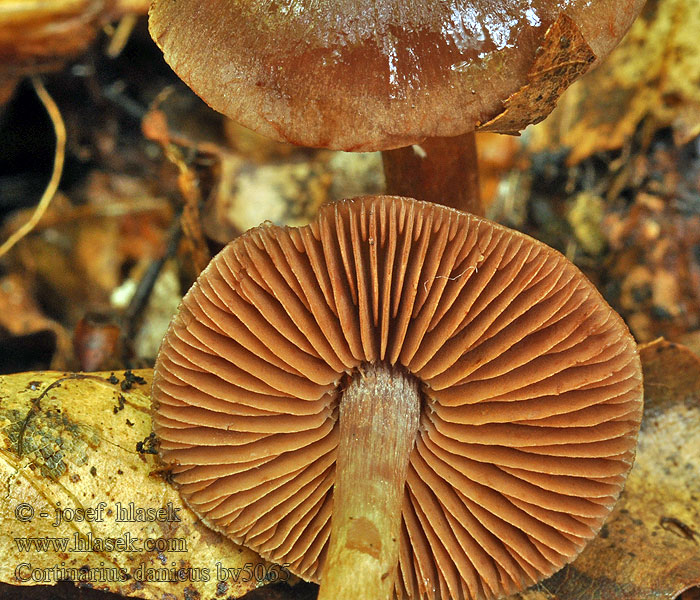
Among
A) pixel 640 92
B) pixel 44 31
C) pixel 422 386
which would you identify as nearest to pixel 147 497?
pixel 422 386

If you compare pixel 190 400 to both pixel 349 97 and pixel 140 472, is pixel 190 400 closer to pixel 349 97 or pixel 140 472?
pixel 140 472

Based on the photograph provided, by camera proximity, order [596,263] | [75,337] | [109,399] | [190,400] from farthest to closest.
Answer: [596,263] → [75,337] → [109,399] → [190,400]

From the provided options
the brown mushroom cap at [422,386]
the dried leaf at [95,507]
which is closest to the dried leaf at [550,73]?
the brown mushroom cap at [422,386]

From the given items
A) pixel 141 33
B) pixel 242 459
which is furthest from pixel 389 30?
pixel 141 33

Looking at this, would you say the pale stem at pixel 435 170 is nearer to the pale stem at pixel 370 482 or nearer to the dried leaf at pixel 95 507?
the pale stem at pixel 370 482

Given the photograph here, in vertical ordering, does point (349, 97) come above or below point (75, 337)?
above

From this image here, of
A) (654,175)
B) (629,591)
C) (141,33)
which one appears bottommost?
(629,591)

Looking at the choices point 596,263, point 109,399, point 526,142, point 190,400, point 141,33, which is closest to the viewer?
point 190,400

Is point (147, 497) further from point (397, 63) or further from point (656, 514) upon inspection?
point (656, 514)
